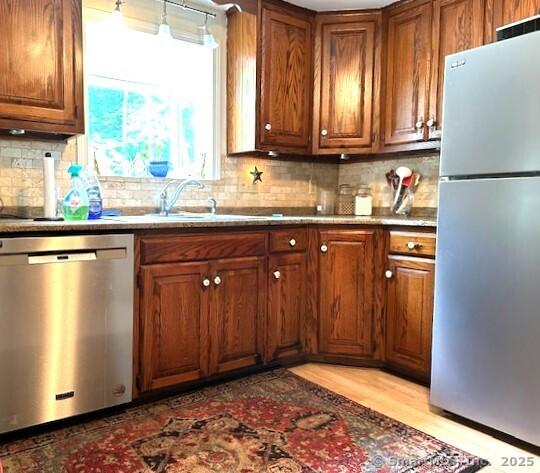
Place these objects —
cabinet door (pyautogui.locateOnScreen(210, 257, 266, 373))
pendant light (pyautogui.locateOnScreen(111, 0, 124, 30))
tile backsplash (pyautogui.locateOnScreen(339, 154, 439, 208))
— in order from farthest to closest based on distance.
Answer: tile backsplash (pyautogui.locateOnScreen(339, 154, 439, 208))
pendant light (pyautogui.locateOnScreen(111, 0, 124, 30))
cabinet door (pyautogui.locateOnScreen(210, 257, 266, 373))

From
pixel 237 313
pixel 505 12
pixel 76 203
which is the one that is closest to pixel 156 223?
pixel 76 203

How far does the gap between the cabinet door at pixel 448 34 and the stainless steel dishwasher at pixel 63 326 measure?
75.4 inches

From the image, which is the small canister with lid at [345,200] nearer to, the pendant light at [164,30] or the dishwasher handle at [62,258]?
the pendant light at [164,30]

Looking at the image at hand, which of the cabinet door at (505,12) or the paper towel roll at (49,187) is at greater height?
the cabinet door at (505,12)

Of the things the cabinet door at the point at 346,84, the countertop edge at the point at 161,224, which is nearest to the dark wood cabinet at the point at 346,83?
the cabinet door at the point at 346,84

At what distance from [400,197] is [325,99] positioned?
0.84 metres

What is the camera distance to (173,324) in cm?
234

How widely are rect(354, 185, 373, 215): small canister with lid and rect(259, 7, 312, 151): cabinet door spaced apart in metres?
0.55

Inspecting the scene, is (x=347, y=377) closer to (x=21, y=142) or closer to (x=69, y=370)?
(x=69, y=370)

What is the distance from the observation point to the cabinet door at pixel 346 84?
10.3 feet

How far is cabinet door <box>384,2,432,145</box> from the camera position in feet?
9.45

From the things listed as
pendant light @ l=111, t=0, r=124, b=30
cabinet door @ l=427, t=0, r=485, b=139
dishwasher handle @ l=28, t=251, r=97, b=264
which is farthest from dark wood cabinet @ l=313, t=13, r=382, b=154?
dishwasher handle @ l=28, t=251, r=97, b=264

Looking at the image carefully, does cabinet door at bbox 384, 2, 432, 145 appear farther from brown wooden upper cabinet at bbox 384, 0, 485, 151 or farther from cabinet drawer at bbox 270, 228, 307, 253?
cabinet drawer at bbox 270, 228, 307, 253

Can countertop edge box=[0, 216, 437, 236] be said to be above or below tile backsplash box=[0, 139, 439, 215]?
below
